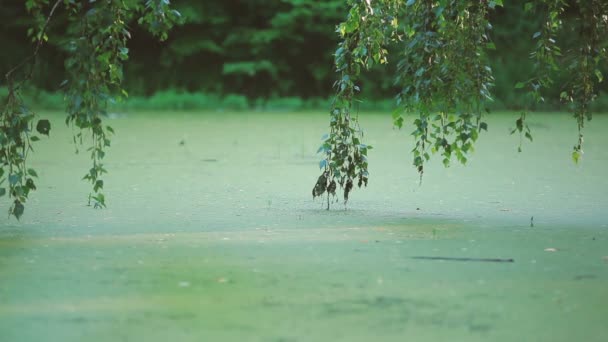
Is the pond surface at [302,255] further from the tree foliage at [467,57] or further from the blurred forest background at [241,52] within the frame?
the blurred forest background at [241,52]

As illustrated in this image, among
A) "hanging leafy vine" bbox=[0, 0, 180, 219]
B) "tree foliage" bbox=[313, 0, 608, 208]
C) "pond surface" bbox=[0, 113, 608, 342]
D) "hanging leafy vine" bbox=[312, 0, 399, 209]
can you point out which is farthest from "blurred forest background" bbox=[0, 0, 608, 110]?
"hanging leafy vine" bbox=[0, 0, 180, 219]

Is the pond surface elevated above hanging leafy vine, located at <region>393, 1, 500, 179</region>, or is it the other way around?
hanging leafy vine, located at <region>393, 1, 500, 179</region>

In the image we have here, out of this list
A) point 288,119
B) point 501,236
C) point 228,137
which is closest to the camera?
point 501,236

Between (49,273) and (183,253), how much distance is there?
45cm

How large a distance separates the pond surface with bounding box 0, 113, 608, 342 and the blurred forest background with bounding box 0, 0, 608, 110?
7.09m

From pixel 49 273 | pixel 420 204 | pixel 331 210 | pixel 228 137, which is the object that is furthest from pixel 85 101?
pixel 228 137

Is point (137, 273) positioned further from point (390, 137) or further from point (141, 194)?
point (390, 137)

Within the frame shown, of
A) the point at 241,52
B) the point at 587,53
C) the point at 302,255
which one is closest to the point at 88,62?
the point at 302,255

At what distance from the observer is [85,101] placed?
119 inches

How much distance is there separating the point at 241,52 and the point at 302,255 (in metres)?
10.4

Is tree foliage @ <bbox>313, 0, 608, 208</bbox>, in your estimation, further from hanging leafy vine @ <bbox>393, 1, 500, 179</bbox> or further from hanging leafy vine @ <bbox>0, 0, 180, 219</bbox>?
hanging leafy vine @ <bbox>0, 0, 180, 219</bbox>

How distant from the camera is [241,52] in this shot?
527 inches

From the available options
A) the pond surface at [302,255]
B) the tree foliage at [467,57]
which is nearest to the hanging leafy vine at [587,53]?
the tree foliage at [467,57]

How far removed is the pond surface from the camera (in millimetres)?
2326
